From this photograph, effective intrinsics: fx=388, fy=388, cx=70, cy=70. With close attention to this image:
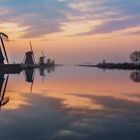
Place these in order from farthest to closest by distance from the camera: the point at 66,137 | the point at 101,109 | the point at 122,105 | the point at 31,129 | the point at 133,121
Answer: the point at 122,105
the point at 101,109
the point at 133,121
the point at 31,129
the point at 66,137

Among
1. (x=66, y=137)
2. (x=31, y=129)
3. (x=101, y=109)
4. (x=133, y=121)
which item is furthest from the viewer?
(x=101, y=109)

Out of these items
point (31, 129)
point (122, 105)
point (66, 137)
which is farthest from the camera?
point (122, 105)

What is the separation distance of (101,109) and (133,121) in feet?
12.8

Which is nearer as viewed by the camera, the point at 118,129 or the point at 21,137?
the point at 21,137

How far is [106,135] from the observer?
38.0ft

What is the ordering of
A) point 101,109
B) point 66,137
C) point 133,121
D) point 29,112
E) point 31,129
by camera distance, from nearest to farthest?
point 66,137 → point 31,129 → point 133,121 → point 29,112 → point 101,109

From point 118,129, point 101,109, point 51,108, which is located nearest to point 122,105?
point 101,109

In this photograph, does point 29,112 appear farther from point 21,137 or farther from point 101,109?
point 21,137

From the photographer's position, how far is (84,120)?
14422 millimetres

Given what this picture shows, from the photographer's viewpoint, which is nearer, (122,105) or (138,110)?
(138,110)

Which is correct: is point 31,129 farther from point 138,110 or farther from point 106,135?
point 138,110

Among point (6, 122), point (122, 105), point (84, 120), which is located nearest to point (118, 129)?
point (84, 120)

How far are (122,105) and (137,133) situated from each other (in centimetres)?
791

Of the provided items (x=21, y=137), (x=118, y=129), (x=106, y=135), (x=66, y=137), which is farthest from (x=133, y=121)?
(x=21, y=137)
